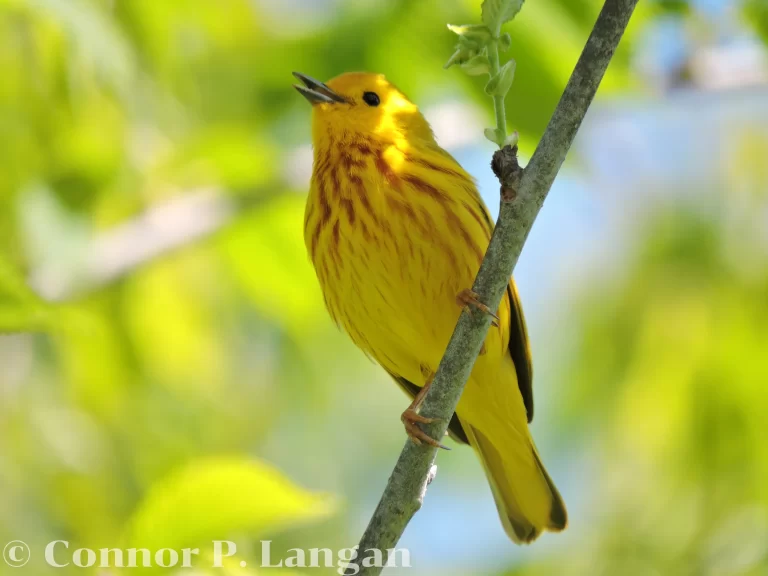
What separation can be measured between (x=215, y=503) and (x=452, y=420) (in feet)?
6.92

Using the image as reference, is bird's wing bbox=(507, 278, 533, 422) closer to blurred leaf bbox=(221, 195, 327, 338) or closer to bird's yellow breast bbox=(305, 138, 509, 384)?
bird's yellow breast bbox=(305, 138, 509, 384)

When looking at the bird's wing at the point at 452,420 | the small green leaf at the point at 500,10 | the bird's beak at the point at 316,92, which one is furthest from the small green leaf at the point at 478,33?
the bird's wing at the point at 452,420

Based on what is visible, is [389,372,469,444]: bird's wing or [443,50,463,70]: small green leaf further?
[389,372,469,444]: bird's wing

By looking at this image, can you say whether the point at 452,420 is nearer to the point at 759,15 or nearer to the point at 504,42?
the point at 759,15

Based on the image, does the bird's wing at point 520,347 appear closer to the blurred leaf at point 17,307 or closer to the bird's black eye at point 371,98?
the bird's black eye at point 371,98

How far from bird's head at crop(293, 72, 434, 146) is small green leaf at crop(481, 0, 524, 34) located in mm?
1641

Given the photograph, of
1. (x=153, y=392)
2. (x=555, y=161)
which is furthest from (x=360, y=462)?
(x=555, y=161)

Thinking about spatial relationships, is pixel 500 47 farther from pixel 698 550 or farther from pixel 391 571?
pixel 391 571

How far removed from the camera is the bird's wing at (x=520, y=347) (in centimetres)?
330

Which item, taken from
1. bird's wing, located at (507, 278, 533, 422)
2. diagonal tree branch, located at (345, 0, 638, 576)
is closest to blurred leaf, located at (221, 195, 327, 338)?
bird's wing, located at (507, 278, 533, 422)

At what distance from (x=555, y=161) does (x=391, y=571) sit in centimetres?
361

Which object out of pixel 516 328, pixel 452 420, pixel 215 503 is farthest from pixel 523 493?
pixel 215 503

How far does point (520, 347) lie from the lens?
138 inches

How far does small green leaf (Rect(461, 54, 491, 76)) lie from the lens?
188cm
